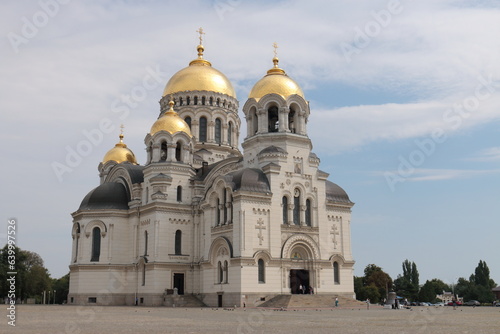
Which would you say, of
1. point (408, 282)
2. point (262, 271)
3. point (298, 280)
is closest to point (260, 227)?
point (262, 271)

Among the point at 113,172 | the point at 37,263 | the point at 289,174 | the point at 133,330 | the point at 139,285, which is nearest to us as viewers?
the point at 133,330

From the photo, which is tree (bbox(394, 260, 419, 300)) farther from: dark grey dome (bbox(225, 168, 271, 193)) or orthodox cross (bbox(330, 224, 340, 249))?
dark grey dome (bbox(225, 168, 271, 193))

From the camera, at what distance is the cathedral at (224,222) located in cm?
4009

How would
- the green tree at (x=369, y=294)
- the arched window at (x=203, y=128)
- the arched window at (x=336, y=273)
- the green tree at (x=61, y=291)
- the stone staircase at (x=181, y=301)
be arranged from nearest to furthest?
the stone staircase at (x=181, y=301)
the arched window at (x=336, y=273)
the arched window at (x=203, y=128)
the green tree at (x=369, y=294)
the green tree at (x=61, y=291)

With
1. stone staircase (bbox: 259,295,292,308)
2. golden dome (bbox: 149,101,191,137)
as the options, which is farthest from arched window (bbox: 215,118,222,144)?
stone staircase (bbox: 259,295,292,308)

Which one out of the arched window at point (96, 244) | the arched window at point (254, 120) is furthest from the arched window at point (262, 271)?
the arched window at point (96, 244)

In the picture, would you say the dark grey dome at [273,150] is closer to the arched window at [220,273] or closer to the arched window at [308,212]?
the arched window at [308,212]

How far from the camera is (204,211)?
4434 centimetres

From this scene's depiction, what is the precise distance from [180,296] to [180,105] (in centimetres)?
1921

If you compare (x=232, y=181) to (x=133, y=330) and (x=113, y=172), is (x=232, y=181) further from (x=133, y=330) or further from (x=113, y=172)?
(x=133, y=330)

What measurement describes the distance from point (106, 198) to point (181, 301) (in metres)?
12.2

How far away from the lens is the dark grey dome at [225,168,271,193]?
40.3 m

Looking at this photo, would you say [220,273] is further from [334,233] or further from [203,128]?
[203,128]

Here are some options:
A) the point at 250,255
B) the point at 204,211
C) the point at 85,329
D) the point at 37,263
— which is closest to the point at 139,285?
the point at 204,211
